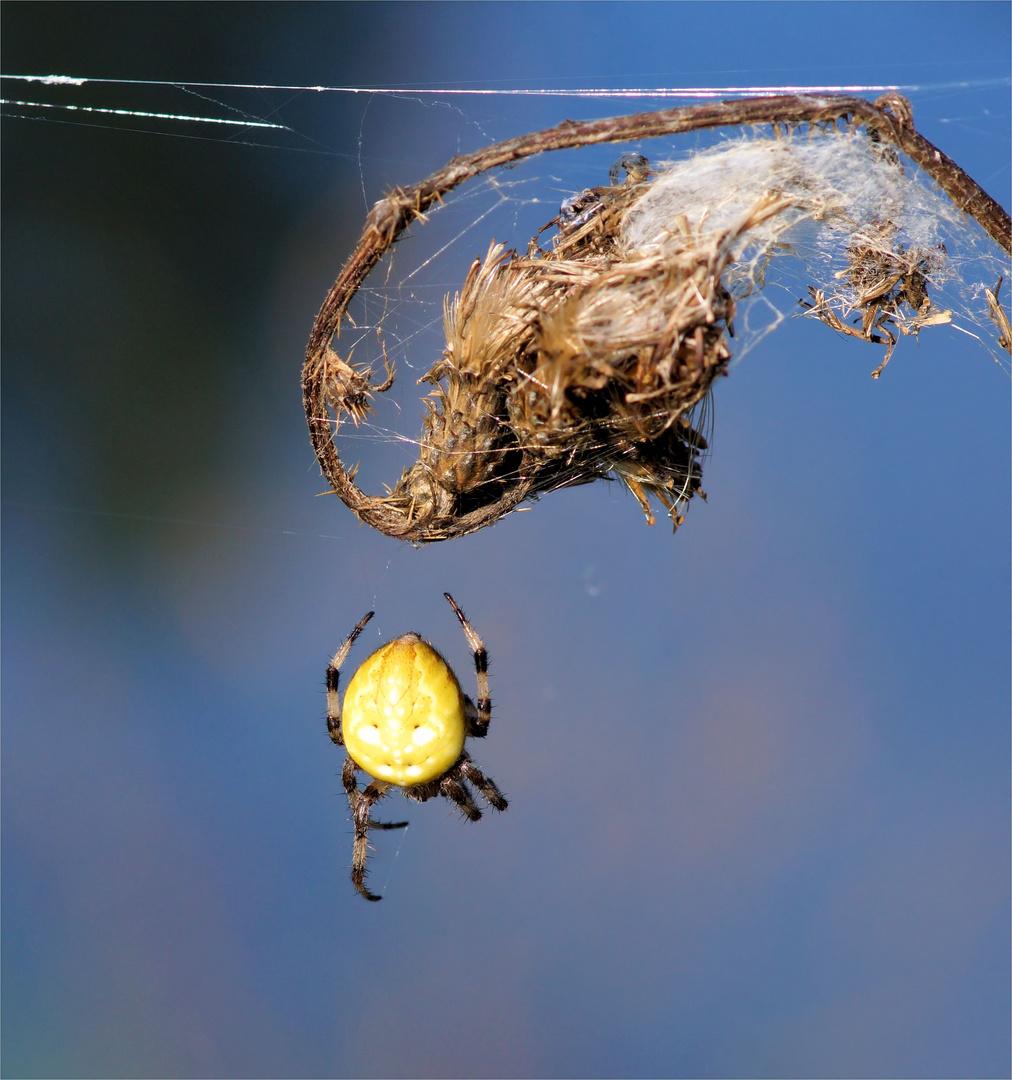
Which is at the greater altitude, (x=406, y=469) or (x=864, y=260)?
(x=864, y=260)

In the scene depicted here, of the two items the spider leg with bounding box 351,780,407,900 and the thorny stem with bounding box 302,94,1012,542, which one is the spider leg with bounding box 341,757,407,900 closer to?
the spider leg with bounding box 351,780,407,900

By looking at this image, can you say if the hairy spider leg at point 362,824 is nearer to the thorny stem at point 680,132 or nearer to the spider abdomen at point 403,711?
the spider abdomen at point 403,711

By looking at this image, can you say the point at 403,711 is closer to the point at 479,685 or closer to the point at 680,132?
the point at 479,685

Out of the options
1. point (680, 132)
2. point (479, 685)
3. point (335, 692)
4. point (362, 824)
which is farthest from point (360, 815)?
point (680, 132)

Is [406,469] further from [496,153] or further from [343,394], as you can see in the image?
[496,153]

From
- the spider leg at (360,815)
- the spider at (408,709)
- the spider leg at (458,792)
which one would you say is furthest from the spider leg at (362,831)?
the spider at (408,709)

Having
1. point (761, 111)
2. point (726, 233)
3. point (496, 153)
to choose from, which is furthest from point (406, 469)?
point (761, 111)
